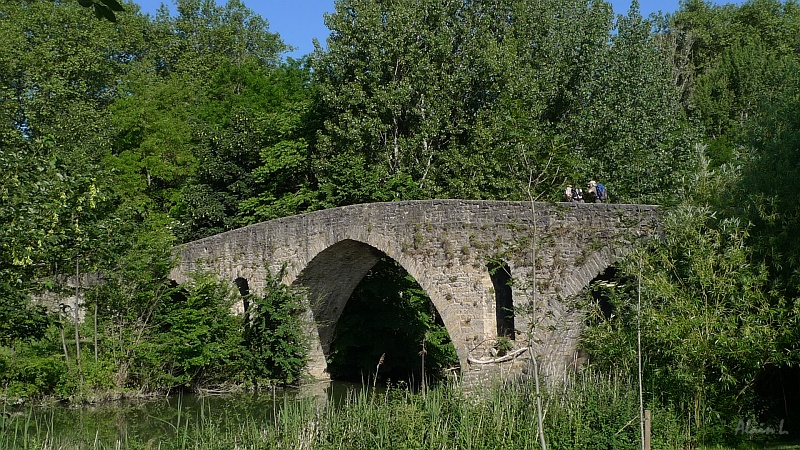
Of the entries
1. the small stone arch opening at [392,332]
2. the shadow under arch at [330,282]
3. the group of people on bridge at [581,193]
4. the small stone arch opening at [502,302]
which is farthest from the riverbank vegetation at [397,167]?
the small stone arch opening at [502,302]

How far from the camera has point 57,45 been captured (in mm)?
34062

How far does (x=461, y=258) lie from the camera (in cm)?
1602

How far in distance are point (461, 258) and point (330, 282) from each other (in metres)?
5.09

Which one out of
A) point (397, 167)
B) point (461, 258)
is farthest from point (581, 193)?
point (397, 167)

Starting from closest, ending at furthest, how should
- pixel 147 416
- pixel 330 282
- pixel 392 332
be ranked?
pixel 147 416, pixel 330 282, pixel 392 332

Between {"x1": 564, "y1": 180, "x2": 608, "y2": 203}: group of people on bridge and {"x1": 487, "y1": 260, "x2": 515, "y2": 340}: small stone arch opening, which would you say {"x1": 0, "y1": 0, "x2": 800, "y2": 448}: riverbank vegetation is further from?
{"x1": 487, "y1": 260, "x2": 515, "y2": 340}: small stone arch opening

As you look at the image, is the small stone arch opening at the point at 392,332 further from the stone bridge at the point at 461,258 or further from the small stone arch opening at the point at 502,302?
the small stone arch opening at the point at 502,302

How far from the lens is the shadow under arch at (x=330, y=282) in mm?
19172

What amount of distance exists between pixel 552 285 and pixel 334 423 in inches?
203

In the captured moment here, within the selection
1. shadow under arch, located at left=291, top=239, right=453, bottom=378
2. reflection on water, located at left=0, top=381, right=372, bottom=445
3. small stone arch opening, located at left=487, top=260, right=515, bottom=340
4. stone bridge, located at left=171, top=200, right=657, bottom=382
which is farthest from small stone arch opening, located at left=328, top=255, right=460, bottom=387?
small stone arch opening, located at left=487, top=260, right=515, bottom=340

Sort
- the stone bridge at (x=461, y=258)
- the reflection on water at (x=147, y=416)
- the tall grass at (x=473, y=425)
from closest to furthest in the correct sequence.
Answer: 1. the tall grass at (x=473, y=425)
2. the reflection on water at (x=147, y=416)
3. the stone bridge at (x=461, y=258)

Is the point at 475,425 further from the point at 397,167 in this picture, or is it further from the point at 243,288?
the point at 397,167

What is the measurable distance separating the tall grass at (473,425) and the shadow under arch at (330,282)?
7617mm

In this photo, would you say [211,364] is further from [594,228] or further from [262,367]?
[594,228]
